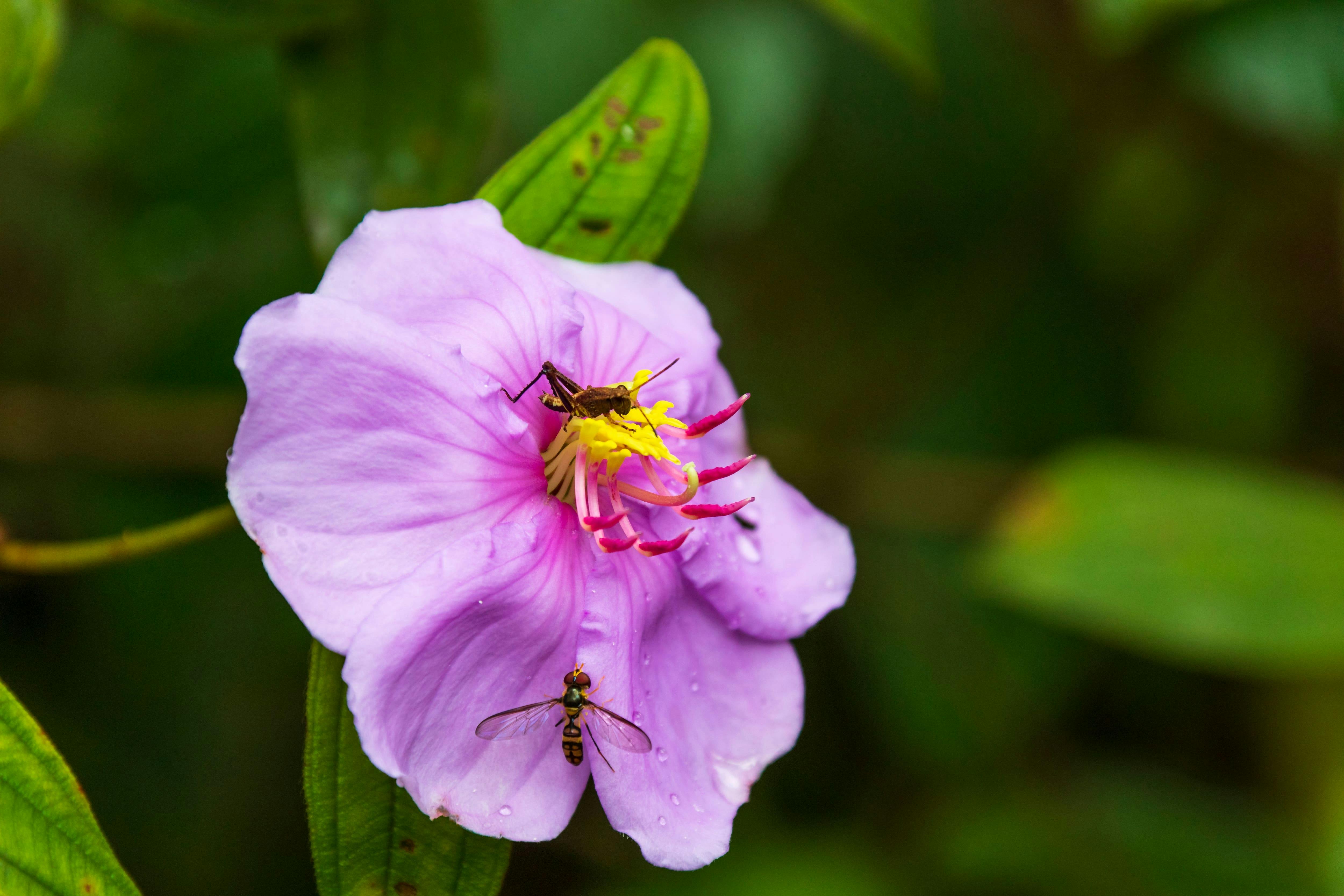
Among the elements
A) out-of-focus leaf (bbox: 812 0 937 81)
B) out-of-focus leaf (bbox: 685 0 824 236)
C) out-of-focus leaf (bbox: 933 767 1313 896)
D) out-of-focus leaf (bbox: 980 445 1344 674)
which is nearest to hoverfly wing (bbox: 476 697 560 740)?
out-of-focus leaf (bbox: 812 0 937 81)

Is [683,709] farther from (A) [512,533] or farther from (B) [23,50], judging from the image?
(B) [23,50]

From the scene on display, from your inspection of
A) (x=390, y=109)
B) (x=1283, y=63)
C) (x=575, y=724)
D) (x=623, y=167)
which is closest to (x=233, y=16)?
(x=390, y=109)

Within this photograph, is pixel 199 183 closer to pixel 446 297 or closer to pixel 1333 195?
pixel 446 297

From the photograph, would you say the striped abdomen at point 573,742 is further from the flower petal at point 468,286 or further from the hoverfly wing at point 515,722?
the flower petal at point 468,286

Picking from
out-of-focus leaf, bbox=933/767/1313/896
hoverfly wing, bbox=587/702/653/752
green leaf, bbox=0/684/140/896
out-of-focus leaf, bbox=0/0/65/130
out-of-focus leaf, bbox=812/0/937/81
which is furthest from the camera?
out-of-focus leaf, bbox=933/767/1313/896

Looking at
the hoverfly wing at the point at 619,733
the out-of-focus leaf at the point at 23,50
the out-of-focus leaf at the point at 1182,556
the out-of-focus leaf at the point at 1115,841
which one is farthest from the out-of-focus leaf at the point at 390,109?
the out-of-focus leaf at the point at 1115,841

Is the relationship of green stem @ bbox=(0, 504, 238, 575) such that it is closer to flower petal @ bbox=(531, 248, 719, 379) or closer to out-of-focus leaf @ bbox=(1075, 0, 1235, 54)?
flower petal @ bbox=(531, 248, 719, 379)
